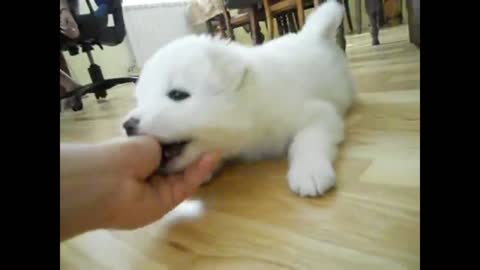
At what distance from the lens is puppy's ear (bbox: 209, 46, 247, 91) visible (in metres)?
1.01

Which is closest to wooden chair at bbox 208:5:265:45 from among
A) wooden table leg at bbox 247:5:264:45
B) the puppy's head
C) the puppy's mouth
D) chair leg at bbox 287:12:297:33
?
wooden table leg at bbox 247:5:264:45

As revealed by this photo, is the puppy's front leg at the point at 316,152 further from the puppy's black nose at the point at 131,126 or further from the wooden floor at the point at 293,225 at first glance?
the puppy's black nose at the point at 131,126

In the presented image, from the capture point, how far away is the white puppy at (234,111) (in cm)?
93

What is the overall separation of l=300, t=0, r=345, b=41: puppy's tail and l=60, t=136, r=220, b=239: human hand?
90 cm

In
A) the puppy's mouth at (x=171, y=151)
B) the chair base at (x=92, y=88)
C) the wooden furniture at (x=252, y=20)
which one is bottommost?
the chair base at (x=92, y=88)

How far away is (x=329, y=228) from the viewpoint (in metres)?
0.73

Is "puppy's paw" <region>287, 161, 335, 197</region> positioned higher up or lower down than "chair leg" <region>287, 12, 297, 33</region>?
higher up

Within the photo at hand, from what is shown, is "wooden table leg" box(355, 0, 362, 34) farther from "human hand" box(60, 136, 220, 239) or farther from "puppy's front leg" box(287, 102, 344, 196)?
"human hand" box(60, 136, 220, 239)

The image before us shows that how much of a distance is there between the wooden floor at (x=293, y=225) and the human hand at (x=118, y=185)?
8cm

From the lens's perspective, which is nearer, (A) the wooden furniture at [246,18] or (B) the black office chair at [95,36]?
(B) the black office chair at [95,36]

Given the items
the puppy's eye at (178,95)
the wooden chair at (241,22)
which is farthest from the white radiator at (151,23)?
the puppy's eye at (178,95)

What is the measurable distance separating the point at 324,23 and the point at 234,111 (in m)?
0.87
